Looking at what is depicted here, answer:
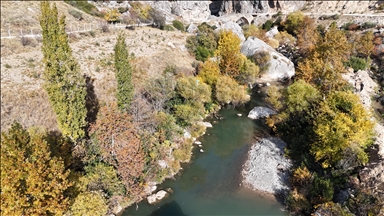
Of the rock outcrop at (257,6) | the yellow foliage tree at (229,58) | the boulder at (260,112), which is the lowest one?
the boulder at (260,112)

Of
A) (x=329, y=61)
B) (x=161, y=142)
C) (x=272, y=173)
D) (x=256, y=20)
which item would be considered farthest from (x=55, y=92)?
(x=256, y=20)

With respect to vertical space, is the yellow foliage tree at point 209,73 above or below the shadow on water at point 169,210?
above

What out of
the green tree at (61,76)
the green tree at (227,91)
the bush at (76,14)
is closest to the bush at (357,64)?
the green tree at (227,91)

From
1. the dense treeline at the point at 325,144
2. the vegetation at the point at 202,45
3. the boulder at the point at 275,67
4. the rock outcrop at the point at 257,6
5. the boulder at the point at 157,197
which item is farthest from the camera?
the rock outcrop at the point at 257,6

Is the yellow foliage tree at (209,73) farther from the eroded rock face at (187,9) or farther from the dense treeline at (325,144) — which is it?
the eroded rock face at (187,9)

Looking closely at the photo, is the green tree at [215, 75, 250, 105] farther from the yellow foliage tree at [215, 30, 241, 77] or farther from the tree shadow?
the tree shadow

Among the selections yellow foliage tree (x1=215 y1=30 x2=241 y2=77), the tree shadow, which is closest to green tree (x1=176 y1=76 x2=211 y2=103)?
yellow foliage tree (x1=215 y1=30 x2=241 y2=77)

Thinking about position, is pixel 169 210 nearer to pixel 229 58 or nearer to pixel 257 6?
pixel 229 58

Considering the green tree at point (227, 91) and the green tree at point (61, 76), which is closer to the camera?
the green tree at point (61, 76)
